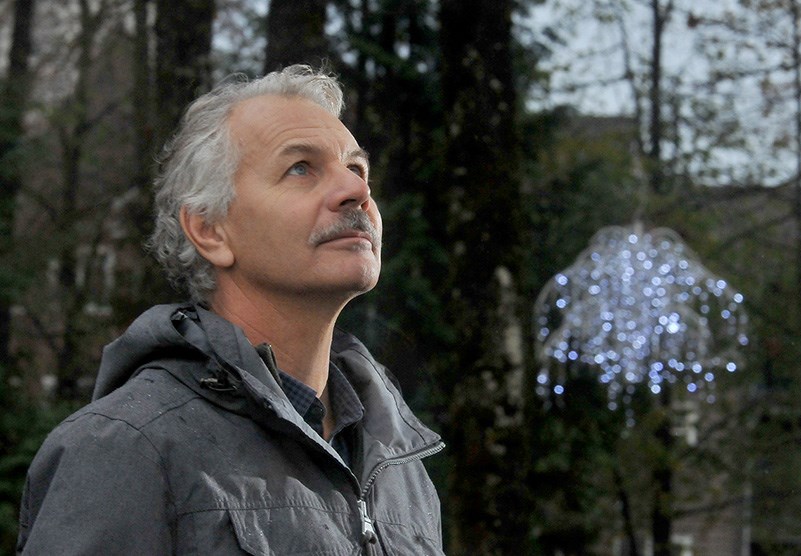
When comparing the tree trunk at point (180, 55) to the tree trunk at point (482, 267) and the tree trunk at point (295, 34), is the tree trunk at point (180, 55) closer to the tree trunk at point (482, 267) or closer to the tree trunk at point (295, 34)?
the tree trunk at point (295, 34)

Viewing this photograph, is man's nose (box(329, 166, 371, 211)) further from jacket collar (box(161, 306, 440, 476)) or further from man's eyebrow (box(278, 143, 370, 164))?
jacket collar (box(161, 306, 440, 476))

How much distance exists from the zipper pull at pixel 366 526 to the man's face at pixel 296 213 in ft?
1.27

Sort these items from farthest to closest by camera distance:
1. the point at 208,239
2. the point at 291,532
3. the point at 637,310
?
1. the point at 637,310
2. the point at 208,239
3. the point at 291,532

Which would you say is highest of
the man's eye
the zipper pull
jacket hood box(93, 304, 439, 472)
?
the man's eye

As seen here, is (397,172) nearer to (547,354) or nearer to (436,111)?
(436,111)

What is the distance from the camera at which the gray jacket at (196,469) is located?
1.84 m

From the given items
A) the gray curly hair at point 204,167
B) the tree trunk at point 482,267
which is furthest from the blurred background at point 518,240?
the gray curly hair at point 204,167

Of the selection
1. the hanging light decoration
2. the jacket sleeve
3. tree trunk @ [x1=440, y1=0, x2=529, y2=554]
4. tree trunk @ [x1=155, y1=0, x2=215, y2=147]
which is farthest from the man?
the hanging light decoration

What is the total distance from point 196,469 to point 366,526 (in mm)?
328

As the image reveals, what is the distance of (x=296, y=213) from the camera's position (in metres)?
2.24

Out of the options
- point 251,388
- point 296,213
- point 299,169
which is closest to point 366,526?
point 251,388

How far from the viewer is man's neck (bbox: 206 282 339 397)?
2262 mm

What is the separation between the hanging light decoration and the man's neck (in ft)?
23.9

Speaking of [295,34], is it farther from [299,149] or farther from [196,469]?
[196,469]
